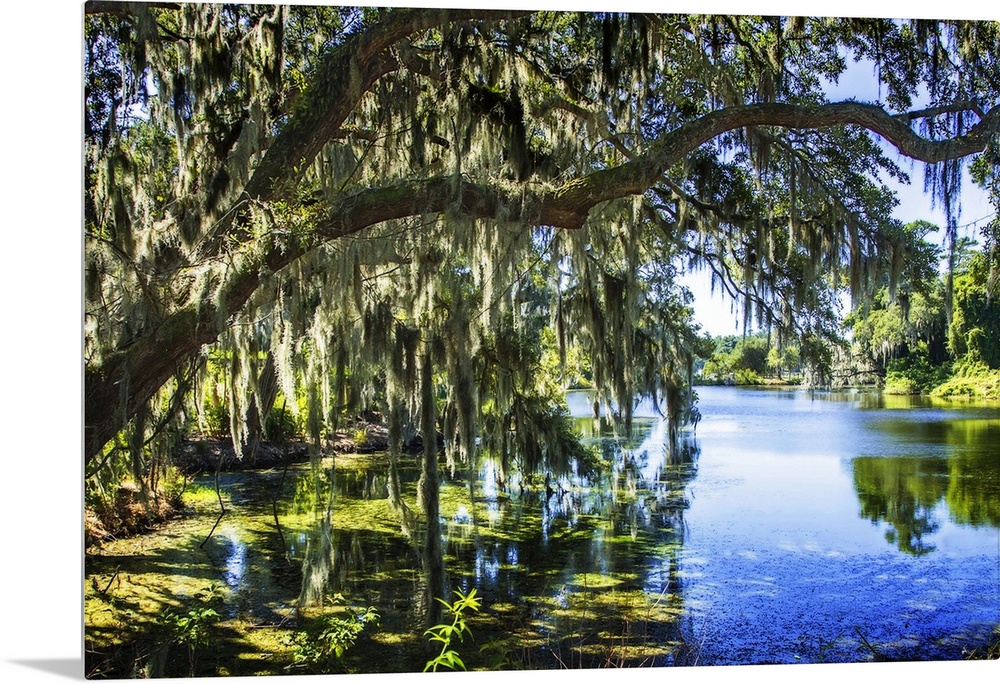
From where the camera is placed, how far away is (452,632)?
11.9 ft

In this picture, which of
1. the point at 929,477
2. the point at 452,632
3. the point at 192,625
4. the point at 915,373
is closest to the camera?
the point at 192,625

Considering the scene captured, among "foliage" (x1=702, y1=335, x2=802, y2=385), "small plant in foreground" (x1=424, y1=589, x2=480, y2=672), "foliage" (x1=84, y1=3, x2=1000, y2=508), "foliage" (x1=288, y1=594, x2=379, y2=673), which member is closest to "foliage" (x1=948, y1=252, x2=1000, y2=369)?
"foliage" (x1=84, y1=3, x2=1000, y2=508)

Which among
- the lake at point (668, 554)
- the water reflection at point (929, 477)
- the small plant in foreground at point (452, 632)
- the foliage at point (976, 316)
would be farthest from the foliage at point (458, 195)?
the small plant in foreground at point (452, 632)

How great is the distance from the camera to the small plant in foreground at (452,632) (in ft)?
11.1

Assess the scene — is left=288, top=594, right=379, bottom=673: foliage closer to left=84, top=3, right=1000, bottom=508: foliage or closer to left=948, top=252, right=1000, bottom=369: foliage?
left=84, top=3, right=1000, bottom=508: foliage

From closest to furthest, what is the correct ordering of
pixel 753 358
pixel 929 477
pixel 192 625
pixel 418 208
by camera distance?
pixel 418 208 → pixel 192 625 → pixel 929 477 → pixel 753 358

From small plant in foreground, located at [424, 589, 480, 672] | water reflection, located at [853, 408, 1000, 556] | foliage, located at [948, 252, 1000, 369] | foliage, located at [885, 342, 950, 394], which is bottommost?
small plant in foreground, located at [424, 589, 480, 672]

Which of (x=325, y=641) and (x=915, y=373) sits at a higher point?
(x=915, y=373)

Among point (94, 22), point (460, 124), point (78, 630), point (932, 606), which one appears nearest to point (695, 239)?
point (460, 124)

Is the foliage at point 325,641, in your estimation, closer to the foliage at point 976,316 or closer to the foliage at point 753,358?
the foliage at point 753,358

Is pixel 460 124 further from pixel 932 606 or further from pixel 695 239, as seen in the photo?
pixel 932 606

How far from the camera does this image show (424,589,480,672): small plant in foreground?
3.38m

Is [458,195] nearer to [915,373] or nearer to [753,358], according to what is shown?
[753,358]

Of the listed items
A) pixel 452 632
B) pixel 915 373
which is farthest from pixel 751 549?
pixel 452 632
